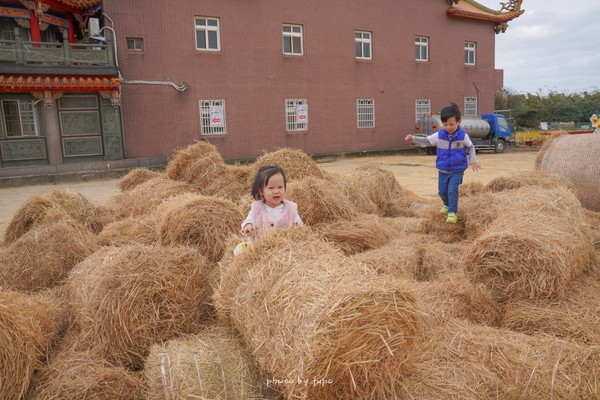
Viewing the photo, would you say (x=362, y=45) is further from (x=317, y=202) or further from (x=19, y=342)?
(x=19, y=342)

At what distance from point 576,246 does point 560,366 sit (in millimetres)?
1467

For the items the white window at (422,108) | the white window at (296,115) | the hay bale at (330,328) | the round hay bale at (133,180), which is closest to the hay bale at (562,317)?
the hay bale at (330,328)

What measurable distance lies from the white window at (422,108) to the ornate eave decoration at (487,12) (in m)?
5.02

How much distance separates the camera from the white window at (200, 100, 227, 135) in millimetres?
18703

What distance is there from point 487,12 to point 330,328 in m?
29.4

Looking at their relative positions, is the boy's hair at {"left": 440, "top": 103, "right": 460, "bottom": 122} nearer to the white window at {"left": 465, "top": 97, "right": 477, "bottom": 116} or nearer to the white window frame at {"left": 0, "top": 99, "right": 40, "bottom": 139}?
the white window frame at {"left": 0, "top": 99, "right": 40, "bottom": 139}

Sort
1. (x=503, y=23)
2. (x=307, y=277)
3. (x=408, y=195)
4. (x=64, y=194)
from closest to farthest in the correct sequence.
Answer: (x=307, y=277) → (x=64, y=194) → (x=408, y=195) → (x=503, y=23)

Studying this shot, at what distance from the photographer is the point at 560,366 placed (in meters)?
2.52

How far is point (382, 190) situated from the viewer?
7.41 meters

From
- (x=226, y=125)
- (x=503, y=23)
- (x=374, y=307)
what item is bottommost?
(x=374, y=307)

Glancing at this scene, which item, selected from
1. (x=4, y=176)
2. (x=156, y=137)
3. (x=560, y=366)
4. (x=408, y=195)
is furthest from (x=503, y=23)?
(x=560, y=366)

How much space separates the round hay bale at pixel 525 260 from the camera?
3.30 metres

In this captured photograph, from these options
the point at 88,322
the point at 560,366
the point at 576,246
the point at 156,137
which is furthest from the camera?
the point at 156,137

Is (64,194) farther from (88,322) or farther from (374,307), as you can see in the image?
(374,307)
